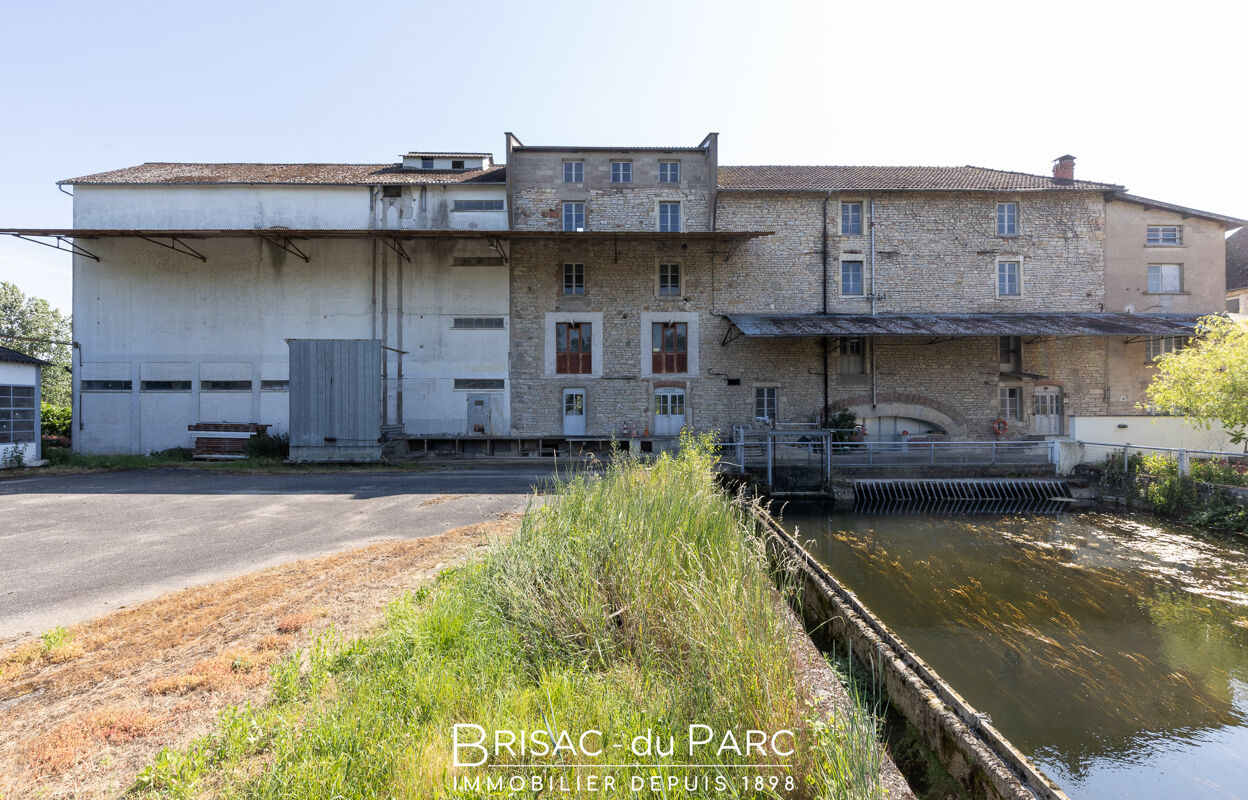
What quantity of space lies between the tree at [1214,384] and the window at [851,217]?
397 inches

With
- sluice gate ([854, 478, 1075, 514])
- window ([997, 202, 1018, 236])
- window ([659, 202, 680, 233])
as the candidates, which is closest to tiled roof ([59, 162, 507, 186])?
window ([659, 202, 680, 233])

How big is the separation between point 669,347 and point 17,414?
19.8 m

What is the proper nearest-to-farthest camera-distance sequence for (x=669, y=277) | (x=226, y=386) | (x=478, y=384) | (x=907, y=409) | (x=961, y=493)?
(x=961, y=493), (x=226, y=386), (x=907, y=409), (x=478, y=384), (x=669, y=277)

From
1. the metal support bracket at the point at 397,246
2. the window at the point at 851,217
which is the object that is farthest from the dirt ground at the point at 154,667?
the window at the point at 851,217

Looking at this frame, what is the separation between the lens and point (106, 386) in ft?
63.8

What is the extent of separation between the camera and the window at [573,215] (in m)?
20.4

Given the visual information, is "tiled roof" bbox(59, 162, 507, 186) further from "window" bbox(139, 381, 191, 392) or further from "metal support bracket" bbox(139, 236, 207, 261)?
"window" bbox(139, 381, 191, 392)

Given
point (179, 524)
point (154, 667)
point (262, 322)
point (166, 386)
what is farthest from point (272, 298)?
point (154, 667)

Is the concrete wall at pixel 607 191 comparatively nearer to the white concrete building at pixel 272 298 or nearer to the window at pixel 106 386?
the white concrete building at pixel 272 298

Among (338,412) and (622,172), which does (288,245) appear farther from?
(622,172)

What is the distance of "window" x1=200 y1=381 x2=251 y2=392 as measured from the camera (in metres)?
19.6

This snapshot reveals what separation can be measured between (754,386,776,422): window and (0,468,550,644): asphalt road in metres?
9.47

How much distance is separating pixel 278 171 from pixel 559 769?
25.5 meters

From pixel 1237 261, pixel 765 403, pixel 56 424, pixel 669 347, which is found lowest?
pixel 56 424
